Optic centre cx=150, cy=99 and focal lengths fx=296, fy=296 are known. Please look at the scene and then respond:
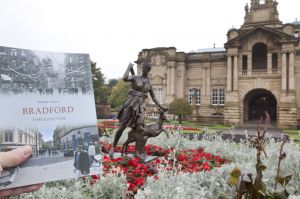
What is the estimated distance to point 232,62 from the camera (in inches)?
1438

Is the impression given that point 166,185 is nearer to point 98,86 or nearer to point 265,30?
point 265,30

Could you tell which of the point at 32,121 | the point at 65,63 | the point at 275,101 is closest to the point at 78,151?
the point at 32,121

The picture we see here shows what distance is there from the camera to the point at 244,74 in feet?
119

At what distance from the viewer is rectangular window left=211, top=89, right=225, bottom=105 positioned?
39084mm

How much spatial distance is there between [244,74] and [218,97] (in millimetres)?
4749

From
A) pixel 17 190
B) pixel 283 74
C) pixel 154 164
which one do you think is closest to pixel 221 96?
pixel 283 74

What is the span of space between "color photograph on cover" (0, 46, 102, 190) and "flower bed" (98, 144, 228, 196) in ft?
5.47

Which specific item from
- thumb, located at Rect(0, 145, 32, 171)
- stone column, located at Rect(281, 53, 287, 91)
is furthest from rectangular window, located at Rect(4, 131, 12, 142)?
stone column, located at Rect(281, 53, 287, 91)

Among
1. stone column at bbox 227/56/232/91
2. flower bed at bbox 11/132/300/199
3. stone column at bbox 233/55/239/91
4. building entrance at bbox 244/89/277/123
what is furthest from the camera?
building entrance at bbox 244/89/277/123

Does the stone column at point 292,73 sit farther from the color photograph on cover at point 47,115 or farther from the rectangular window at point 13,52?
the rectangular window at point 13,52

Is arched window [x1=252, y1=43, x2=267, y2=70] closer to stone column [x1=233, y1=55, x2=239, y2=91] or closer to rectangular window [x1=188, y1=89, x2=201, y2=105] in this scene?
stone column [x1=233, y1=55, x2=239, y2=91]

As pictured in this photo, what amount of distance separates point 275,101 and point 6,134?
127 ft

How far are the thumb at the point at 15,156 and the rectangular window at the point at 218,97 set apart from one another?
122 ft

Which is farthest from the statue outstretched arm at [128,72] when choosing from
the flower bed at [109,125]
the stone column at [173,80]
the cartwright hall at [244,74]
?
the stone column at [173,80]
